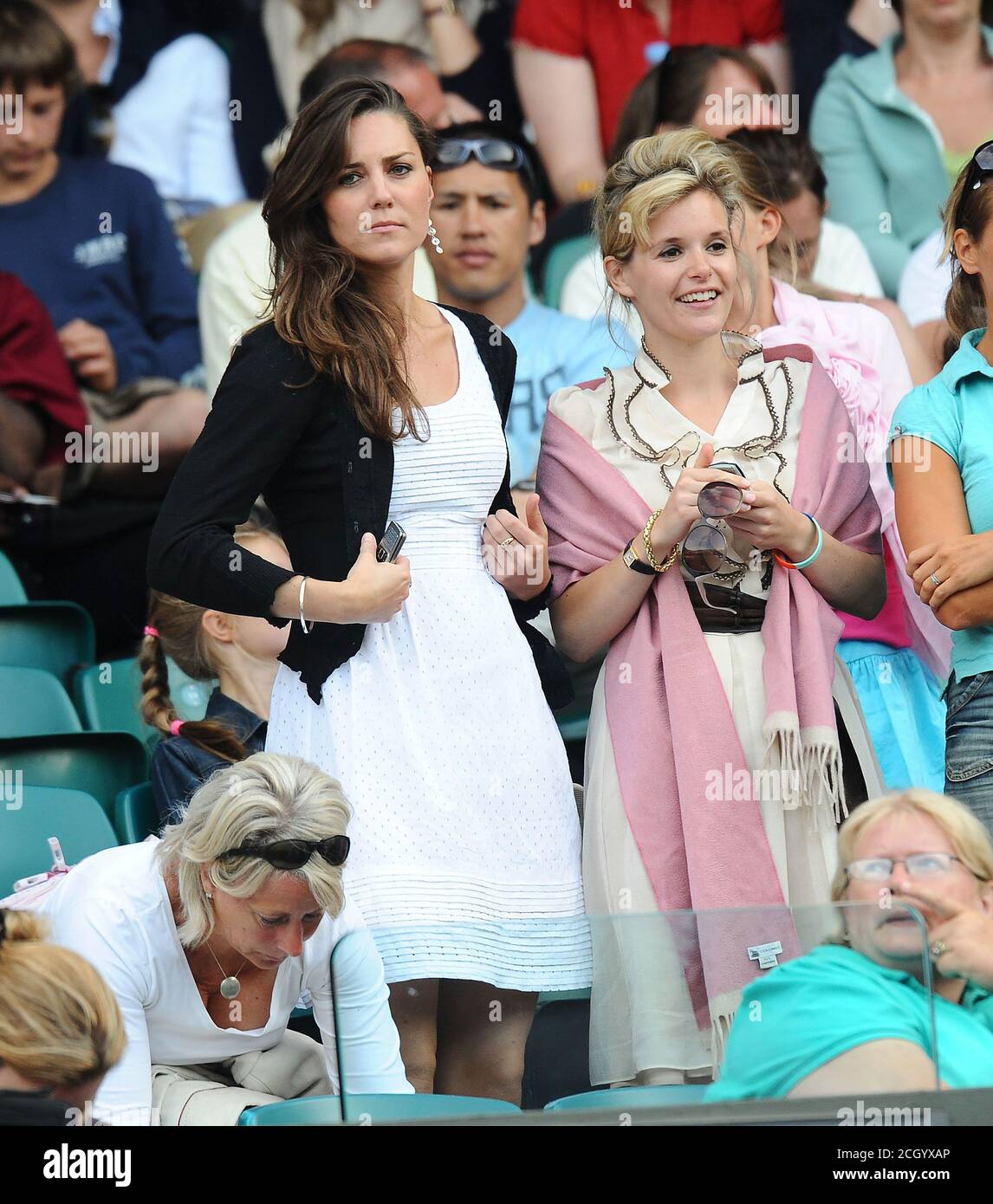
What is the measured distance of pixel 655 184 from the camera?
10.6ft

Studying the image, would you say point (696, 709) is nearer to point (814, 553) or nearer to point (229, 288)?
point (814, 553)

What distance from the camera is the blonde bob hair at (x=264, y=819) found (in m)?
2.72

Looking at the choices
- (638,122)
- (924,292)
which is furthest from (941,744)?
(638,122)

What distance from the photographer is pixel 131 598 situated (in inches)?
200

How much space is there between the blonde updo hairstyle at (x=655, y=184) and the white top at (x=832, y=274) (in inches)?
58.4

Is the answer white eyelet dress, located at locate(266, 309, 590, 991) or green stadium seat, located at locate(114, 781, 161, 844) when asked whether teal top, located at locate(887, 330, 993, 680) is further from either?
green stadium seat, located at locate(114, 781, 161, 844)

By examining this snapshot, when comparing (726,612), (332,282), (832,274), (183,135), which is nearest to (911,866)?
(726,612)

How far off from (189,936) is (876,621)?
144 centimetres

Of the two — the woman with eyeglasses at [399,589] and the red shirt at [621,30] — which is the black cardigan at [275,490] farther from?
the red shirt at [621,30]

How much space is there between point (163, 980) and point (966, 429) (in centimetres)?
160

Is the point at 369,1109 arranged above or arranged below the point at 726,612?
below

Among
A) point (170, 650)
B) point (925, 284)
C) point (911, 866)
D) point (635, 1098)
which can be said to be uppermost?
point (925, 284)

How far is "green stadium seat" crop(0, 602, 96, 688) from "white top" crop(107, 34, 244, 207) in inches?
55.1

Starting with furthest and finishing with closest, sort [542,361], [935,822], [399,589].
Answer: [542,361], [399,589], [935,822]
